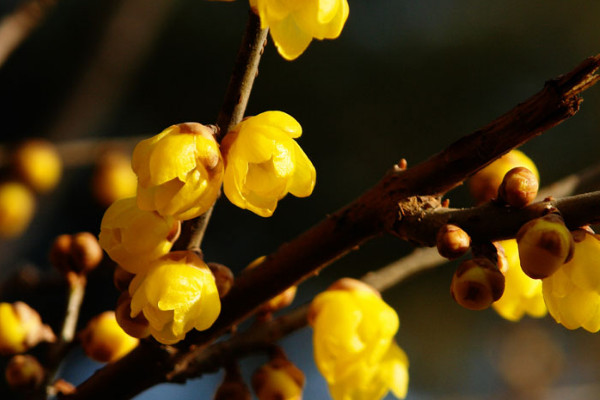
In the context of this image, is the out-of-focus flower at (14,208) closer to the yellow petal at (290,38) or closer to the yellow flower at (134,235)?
the yellow flower at (134,235)

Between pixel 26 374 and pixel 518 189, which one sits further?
pixel 26 374

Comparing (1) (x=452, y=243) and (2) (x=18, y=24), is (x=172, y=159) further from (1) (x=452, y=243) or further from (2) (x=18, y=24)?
(2) (x=18, y=24)

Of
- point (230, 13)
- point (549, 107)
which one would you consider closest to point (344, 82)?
point (230, 13)

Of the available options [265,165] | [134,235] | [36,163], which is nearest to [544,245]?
[265,165]

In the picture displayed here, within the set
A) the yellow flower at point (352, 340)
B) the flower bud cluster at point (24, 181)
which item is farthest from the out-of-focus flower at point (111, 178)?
the yellow flower at point (352, 340)

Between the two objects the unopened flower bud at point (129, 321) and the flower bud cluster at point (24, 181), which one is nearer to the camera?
the unopened flower bud at point (129, 321)

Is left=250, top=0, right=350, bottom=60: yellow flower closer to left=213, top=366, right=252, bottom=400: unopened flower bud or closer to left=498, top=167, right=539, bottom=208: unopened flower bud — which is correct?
left=498, top=167, right=539, bottom=208: unopened flower bud
